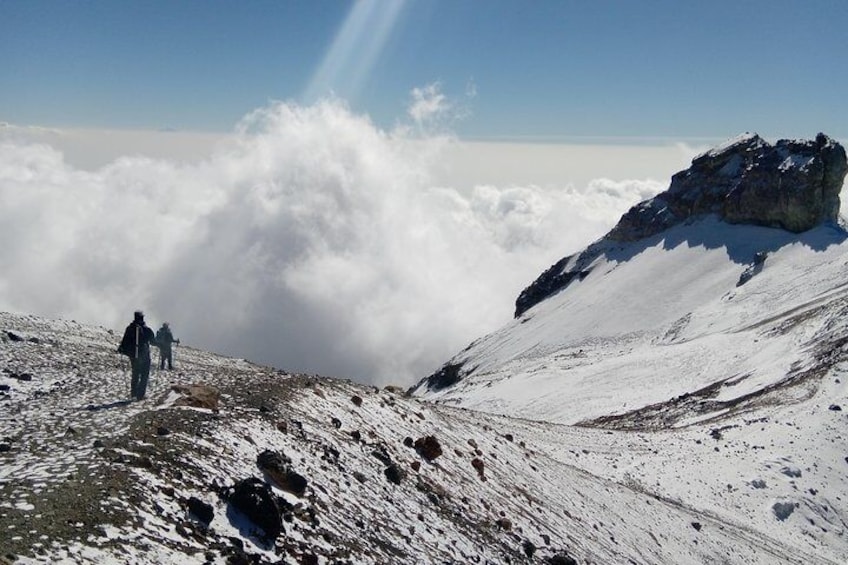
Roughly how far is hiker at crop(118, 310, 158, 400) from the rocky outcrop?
80156 millimetres

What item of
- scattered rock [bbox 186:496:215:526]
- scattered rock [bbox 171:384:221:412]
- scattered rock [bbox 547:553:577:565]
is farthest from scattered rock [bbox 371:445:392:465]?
scattered rock [bbox 186:496:215:526]

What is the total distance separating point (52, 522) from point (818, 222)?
121 m

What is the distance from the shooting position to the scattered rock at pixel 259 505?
526 inches

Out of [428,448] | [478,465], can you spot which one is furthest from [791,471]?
[428,448]

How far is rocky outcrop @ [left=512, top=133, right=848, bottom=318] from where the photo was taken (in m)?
108

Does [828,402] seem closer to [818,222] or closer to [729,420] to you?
[729,420]

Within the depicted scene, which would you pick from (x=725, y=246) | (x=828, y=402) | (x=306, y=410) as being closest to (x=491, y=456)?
(x=306, y=410)

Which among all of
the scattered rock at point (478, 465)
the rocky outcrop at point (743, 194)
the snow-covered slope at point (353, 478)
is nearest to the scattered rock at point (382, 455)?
the snow-covered slope at point (353, 478)

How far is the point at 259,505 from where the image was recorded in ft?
44.2

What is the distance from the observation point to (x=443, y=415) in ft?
92.9

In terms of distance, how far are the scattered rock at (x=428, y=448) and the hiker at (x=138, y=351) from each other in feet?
29.9

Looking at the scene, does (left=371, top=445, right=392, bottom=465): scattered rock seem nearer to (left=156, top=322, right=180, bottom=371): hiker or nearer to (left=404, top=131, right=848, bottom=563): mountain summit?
(left=404, top=131, right=848, bottom=563): mountain summit

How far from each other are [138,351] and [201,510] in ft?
31.1

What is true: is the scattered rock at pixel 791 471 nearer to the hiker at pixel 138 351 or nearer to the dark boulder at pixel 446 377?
the hiker at pixel 138 351
